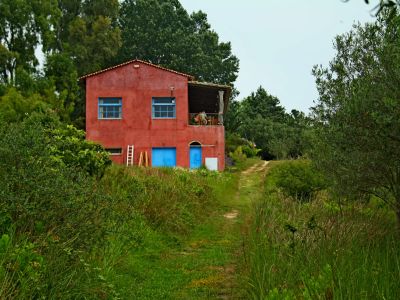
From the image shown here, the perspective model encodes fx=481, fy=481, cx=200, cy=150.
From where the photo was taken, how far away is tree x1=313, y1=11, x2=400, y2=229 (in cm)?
690

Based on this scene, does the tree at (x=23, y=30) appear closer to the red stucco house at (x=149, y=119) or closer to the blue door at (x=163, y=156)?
the red stucco house at (x=149, y=119)

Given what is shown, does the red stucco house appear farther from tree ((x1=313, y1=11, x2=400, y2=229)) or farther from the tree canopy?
tree ((x1=313, y1=11, x2=400, y2=229))

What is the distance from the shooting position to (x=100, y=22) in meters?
42.2

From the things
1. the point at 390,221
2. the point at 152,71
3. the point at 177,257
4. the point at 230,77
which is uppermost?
the point at 230,77

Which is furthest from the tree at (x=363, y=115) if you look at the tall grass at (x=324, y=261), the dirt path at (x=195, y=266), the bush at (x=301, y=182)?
the bush at (x=301, y=182)

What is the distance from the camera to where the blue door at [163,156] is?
29844 millimetres

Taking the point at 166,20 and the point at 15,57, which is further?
the point at 166,20

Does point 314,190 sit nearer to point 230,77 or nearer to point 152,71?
point 152,71

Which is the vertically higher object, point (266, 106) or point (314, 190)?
point (266, 106)

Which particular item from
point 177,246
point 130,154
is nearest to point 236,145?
point 130,154

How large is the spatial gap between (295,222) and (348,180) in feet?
4.90

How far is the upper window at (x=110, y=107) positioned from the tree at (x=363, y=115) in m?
21.5

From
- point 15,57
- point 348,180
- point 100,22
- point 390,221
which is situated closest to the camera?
point 348,180

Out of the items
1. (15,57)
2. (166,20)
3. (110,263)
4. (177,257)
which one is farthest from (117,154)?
(166,20)
